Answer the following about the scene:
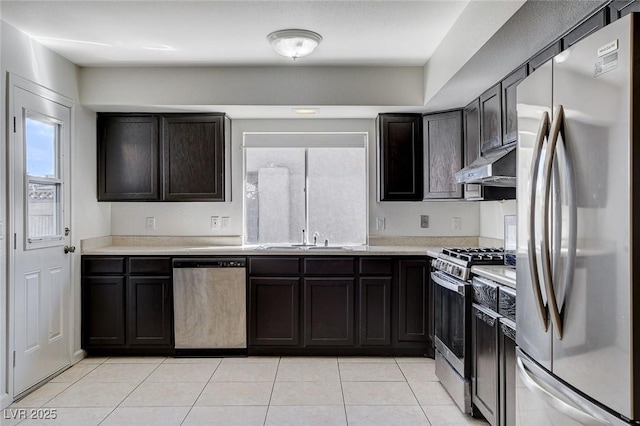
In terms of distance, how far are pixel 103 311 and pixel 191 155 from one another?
5.05 ft

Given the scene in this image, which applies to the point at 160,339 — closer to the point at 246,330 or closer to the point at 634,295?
the point at 246,330

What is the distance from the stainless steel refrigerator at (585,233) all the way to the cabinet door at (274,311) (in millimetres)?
2437

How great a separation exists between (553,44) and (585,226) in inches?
54.7

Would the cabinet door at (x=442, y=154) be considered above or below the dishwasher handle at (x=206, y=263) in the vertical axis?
above

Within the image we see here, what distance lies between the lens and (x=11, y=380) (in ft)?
9.57

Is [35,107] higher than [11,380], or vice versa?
[35,107]

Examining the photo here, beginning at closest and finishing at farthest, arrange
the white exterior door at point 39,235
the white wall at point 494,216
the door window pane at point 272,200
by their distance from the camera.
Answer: the white exterior door at point 39,235
the white wall at point 494,216
the door window pane at point 272,200

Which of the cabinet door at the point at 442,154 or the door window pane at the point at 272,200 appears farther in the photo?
the door window pane at the point at 272,200

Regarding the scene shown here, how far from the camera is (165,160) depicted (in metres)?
4.12

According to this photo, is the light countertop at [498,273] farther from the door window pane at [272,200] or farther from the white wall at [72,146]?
the white wall at [72,146]

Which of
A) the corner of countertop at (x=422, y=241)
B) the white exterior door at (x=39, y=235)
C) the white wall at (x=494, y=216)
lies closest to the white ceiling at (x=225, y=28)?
the white exterior door at (x=39, y=235)

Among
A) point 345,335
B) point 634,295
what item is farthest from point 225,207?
point 634,295

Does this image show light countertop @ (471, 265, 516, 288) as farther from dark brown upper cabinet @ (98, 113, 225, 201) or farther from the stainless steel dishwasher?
dark brown upper cabinet @ (98, 113, 225, 201)

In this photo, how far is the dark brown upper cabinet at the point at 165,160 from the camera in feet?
13.5
